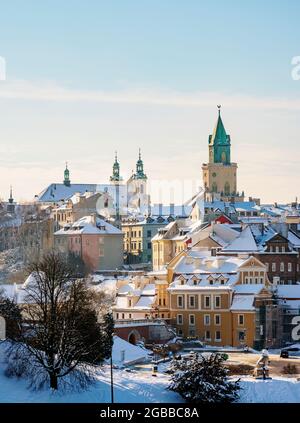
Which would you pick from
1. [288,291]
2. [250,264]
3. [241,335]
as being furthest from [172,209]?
[241,335]

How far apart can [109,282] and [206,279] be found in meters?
12.6

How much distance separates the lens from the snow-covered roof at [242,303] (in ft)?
182

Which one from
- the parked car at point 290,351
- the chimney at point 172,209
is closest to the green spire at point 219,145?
the chimney at point 172,209

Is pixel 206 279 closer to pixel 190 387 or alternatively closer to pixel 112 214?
pixel 190 387

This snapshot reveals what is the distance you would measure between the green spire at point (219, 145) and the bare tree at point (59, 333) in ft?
271

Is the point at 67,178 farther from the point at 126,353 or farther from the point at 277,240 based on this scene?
the point at 126,353

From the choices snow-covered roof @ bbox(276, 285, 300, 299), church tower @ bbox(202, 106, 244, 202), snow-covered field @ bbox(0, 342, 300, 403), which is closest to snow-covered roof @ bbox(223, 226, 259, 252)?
snow-covered roof @ bbox(276, 285, 300, 299)

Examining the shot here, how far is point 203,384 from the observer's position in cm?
3597

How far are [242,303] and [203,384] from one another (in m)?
20.1

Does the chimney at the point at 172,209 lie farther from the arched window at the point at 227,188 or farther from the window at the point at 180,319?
the window at the point at 180,319

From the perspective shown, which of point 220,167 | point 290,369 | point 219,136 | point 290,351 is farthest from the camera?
point 220,167

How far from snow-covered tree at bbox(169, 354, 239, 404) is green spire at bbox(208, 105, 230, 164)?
276 ft

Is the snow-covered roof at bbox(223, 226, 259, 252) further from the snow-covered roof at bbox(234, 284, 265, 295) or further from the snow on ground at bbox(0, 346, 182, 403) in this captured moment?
the snow on ground at bbox(0, 346, 182, 403)
